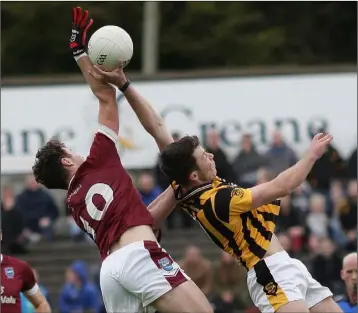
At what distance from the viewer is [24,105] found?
66.3 ft

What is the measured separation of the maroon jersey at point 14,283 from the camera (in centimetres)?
938

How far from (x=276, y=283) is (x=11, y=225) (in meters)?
10.5

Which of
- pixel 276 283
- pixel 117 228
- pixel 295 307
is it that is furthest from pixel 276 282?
pixel 117 228

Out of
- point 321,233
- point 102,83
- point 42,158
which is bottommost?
point 321,233

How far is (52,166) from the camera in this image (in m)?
7.95

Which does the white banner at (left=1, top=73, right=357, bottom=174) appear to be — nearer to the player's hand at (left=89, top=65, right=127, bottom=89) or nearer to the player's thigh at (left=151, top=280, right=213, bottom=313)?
the player's hand at (left=89, top=65, right=127, bottom=89)

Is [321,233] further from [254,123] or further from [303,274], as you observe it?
[303,274]

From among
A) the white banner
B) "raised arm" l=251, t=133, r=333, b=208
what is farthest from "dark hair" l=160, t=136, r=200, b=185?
the white banner

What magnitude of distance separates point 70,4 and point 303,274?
20027mm

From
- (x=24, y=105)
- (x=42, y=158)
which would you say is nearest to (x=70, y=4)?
(x=24, y=105)

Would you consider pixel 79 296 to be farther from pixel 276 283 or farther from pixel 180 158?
pixel 180 158

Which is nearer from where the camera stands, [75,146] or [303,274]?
[303,274]

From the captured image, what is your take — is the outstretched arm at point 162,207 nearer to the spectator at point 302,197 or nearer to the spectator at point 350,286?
the spectator at point 350,286

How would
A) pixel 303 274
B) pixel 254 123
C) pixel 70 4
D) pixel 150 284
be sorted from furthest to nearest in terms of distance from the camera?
pixel 70 4 → pixel 254 123 → pixel 303 274 → pixel 150 284
